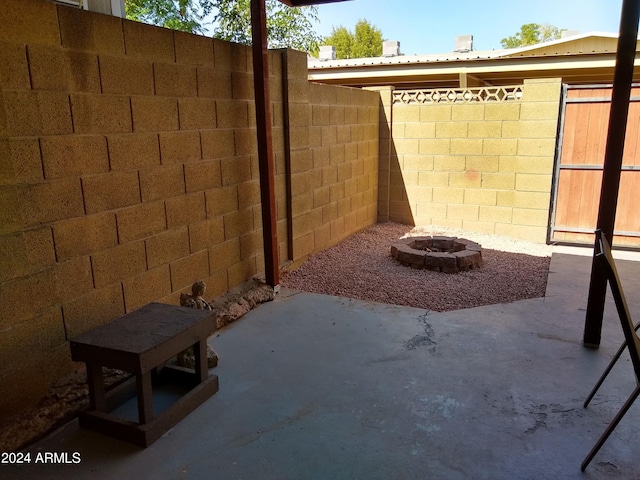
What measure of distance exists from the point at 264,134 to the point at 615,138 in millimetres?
2669

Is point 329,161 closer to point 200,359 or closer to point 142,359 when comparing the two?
point 200,359

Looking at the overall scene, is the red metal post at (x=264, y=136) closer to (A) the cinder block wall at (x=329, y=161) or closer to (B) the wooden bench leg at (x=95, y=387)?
(A) the cinder block wall at (x=329, y=161)

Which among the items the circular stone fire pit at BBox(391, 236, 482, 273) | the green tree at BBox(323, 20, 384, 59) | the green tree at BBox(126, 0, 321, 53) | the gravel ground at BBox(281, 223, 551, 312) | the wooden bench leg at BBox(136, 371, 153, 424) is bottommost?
the gravel ground at BBox(281, 223, 551, 312)

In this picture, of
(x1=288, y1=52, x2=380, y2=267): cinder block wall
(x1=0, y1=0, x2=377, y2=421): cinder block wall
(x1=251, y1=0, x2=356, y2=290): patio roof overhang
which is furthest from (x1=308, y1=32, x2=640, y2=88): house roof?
(x1=0, y1=0, x2=377, y2=421): cinder block wall

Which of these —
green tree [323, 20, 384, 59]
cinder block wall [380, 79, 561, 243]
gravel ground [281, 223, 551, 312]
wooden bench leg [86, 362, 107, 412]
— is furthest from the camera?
green tree [323, 20, 384, 59]

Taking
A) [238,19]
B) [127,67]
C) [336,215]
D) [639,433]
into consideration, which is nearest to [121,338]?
[127,67]

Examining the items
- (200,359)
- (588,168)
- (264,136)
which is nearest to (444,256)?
(264,136)

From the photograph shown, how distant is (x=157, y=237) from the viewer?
11.2 ft

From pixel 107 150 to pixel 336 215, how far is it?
367 cm

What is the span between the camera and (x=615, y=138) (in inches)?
122

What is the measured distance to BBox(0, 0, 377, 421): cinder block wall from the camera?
2424 millimetres

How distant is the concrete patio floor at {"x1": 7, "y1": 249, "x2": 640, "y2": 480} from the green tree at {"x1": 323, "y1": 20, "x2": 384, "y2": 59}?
42.8m

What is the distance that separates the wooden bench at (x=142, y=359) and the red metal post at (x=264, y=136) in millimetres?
1697

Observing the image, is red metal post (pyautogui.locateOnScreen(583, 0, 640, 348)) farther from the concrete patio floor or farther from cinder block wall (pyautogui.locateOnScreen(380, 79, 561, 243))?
cinder block wall (pyautogui.locateOnScreen(380, 79, 561, 243))
